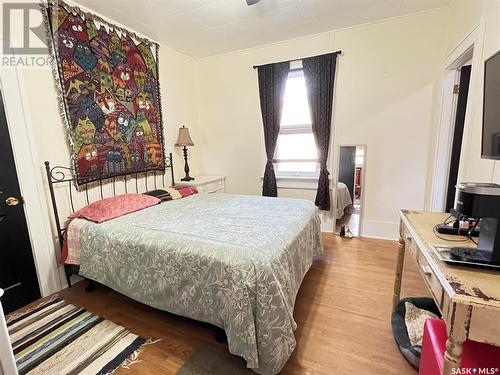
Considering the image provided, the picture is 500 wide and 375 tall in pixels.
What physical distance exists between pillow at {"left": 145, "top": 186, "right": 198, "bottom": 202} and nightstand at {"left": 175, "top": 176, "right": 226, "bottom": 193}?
0.65 ft

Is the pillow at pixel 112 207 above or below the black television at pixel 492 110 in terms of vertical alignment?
below

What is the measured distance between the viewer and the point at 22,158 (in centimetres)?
196

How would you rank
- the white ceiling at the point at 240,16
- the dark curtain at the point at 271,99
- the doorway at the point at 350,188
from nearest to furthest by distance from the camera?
the white ceiling at the point at 240,16, the doorway at the point at 350,188, the dark curtain at the point at 271,99

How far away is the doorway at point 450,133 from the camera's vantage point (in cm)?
248

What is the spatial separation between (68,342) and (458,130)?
397cm

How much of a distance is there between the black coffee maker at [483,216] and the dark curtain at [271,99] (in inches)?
107

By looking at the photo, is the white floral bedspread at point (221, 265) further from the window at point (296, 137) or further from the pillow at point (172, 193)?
the window at point (296, 137)

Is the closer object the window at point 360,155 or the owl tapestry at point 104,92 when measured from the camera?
the owl tapestry at point 104,92

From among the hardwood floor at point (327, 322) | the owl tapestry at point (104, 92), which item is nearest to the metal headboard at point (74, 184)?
the owl tapestry at point (104, 92)

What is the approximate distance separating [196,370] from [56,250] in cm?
178

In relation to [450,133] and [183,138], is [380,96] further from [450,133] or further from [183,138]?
[183,138]

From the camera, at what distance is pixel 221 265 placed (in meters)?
1.38

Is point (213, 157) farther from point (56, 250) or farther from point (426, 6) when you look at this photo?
point (426, 6)

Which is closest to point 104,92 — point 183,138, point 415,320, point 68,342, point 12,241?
point 183,138
